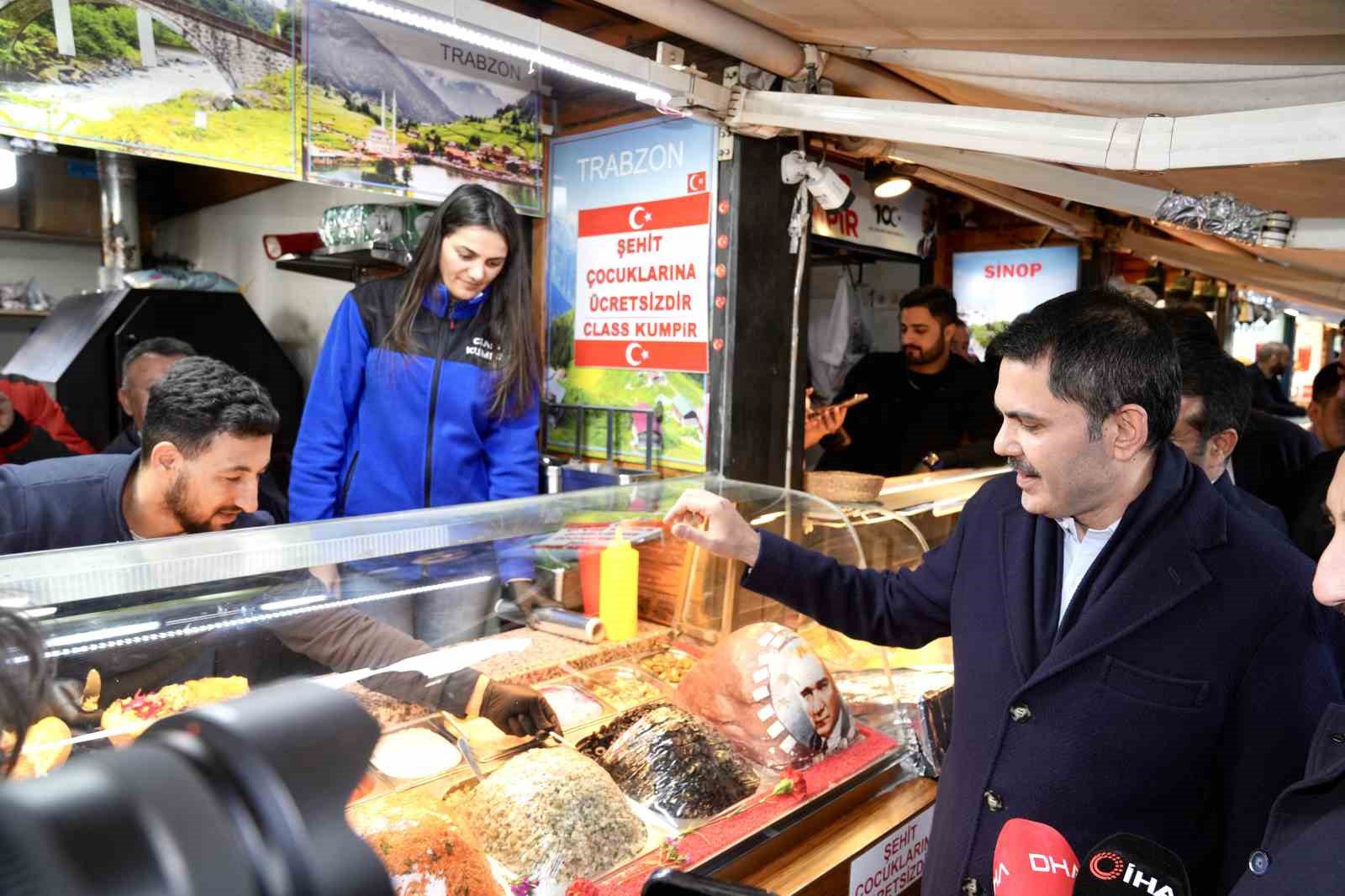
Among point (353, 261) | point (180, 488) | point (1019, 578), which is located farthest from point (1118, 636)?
point (353, 261)

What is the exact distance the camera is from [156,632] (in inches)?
53.8

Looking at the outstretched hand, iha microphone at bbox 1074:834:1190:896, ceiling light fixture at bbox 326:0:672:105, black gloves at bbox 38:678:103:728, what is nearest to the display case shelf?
ceiling light fixture at bbox 326:0:672:105

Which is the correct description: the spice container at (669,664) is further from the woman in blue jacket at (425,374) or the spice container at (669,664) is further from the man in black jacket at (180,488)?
the woman in blue jacket at (425,374)

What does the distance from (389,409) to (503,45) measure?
1.07 meters

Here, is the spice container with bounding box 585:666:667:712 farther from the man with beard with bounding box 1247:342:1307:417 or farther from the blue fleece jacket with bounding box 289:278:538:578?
the man with beard with bounding box 1247:342:1307:417

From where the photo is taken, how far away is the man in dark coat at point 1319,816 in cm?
93

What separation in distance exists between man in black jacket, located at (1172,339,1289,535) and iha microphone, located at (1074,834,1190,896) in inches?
58.7

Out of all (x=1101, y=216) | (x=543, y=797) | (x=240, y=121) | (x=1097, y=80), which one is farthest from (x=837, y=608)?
(x=1101, y=216)

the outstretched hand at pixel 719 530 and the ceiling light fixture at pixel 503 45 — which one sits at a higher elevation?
the ceiling light fixture at pixel 503 45

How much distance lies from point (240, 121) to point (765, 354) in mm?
1936

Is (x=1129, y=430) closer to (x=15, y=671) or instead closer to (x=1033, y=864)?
(x=1033, y=864)

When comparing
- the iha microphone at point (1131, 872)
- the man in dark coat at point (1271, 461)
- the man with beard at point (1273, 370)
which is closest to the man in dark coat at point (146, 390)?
the iha microphone at point (1131, 872)

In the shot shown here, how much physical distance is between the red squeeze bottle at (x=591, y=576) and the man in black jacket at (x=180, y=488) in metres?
0.31

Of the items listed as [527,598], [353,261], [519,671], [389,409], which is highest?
[353,261]
